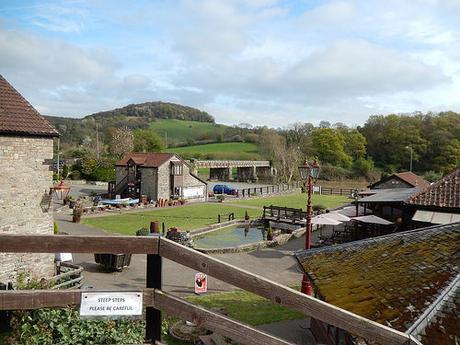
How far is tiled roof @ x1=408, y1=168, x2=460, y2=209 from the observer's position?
15.0m

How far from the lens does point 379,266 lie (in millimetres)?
7371

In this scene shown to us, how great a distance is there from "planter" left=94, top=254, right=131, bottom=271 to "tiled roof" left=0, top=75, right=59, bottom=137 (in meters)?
5.15

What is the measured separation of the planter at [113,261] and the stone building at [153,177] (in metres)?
22.5

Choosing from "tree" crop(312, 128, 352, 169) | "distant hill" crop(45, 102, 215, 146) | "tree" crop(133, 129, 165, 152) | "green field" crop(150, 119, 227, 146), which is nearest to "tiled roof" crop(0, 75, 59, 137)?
"tree" crop(133, 129, 165, 152)

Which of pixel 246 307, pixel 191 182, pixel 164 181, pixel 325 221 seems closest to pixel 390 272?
pixel 246 307

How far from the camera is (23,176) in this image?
1444 centimetres

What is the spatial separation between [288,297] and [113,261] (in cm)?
1500

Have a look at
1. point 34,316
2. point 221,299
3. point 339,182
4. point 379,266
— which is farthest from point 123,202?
point 339,182

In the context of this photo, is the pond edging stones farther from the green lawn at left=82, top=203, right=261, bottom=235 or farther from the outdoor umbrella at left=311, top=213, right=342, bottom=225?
the green lawn at left=82, top=203, right=261, bottom=235

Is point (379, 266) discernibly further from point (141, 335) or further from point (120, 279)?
point (120, 279)

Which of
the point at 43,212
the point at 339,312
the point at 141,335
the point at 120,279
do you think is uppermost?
the point at 339,312

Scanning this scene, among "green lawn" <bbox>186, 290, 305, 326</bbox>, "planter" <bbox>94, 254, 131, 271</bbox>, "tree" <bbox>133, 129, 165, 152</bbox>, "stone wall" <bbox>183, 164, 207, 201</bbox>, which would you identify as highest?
"tree" <bbox>133, 129, 165, 152</bbox>

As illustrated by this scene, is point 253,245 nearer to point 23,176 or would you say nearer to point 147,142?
point 23,176

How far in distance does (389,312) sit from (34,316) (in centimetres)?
641
